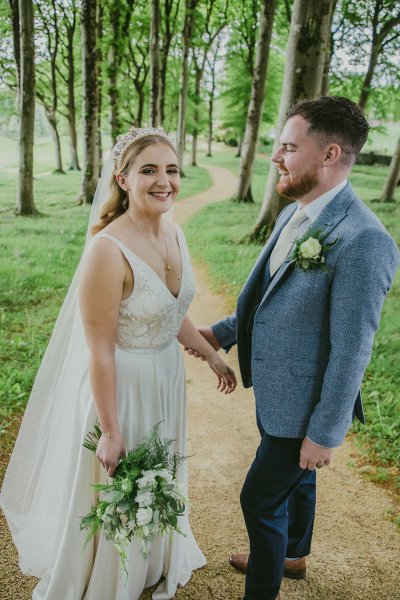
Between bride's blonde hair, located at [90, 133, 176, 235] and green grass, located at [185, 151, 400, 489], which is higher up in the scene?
bride's blonde hair, located at [90, 133, 176, 235]

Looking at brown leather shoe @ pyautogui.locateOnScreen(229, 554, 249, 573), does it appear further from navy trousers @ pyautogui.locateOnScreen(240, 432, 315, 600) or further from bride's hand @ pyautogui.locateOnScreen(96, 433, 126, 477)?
bride's hand @ pyautogui.locateOnScreen(96, 433, 126, 477)

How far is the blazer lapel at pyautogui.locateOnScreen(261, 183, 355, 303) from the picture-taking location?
2.09 metres

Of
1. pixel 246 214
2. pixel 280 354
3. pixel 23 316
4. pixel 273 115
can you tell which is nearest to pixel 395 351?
pixel 280 354

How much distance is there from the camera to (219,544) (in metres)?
3.17

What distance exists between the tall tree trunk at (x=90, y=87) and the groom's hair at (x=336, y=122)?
12.0 m

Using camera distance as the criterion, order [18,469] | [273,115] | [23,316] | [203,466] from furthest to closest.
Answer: [273,115] < [23,316] < [203,466] < [18,469]

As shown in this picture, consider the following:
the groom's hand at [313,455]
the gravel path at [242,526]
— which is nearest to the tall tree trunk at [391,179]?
the gravel path at [242,526]

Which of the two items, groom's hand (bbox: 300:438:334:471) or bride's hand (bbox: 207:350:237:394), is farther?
bride's hand (bbox: 207:350:237:394)

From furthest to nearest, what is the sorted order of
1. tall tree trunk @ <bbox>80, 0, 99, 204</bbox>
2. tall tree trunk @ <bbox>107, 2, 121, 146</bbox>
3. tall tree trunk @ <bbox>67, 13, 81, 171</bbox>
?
tall tree trunk @ <bbox>67, 13, 81, 171</bbox> < tall tree trunk @ <bbox>107, 2, 121, 146</bbox> < tall tree trunk @ <bbox>80, 0, 99, 204</bbox>

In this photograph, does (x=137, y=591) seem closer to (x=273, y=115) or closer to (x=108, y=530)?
(x=108, y=530)

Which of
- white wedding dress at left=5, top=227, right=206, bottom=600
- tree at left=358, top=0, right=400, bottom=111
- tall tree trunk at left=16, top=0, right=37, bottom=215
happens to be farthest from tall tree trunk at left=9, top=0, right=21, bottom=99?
white wedding dress at left=5, top=227, right=206, bottom=600

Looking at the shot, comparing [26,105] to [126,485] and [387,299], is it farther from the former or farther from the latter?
[126,485]

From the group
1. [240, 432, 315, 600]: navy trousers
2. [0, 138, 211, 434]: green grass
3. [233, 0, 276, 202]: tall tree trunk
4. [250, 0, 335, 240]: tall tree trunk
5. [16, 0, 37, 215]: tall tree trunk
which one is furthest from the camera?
[233, 0, 276, 202]: tall tree trunk

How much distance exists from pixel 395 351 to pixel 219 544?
3.76 metres
